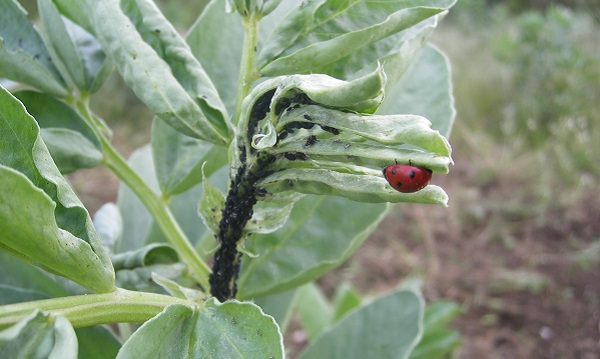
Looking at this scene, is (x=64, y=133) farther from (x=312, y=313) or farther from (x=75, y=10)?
(x=312, y=313)

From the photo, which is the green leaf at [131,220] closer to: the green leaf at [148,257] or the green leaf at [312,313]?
the green leaf at [148,257]

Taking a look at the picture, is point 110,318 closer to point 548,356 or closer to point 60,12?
point 60,12

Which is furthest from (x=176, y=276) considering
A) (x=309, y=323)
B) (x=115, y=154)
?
(x=309, y=323)

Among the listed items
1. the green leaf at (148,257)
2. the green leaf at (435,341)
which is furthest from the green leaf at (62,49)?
the green leaf at (435,341)

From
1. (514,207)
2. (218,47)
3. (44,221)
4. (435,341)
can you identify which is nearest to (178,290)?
(44,221)

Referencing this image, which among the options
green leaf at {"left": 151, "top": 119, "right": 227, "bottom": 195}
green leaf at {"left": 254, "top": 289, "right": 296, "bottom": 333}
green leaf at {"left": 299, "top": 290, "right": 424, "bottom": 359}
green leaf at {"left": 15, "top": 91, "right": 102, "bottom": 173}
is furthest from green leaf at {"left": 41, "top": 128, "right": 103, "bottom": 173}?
green leaf at {"left": 299, "top": 290, "right": 424, "bottom": 359}

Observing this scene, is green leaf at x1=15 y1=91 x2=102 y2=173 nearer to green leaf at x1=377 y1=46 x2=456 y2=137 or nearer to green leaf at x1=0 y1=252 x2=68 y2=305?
green leaf at x1=0 y1=252 x2=68 y2=305
